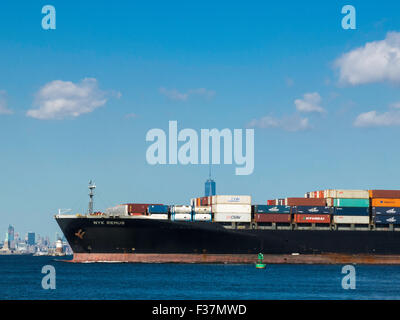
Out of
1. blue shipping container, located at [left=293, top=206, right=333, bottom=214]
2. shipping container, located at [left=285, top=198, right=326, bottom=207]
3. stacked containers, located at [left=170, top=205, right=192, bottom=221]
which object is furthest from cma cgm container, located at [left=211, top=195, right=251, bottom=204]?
blue shipping container, located at [left=293, top=206, right=333, bottom=214]

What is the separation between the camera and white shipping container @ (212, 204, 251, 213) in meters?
101

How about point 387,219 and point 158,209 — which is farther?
point 387,219

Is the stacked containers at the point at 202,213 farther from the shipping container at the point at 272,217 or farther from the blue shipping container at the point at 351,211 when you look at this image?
the blue shipping container at the point at 351,211

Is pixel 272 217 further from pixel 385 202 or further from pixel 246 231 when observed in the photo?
pixel 385 202

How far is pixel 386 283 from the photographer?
72.1 m

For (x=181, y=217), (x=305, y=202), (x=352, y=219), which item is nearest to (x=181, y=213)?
(x=181, y=217)

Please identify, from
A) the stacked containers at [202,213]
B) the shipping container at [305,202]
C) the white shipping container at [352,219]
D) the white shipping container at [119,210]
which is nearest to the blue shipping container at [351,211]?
the white shipping container at [352,219]

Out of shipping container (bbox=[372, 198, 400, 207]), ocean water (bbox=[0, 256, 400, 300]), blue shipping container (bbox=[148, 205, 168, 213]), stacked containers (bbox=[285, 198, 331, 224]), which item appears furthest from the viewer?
shipping container (bbox=[372, 198, 400, 207])

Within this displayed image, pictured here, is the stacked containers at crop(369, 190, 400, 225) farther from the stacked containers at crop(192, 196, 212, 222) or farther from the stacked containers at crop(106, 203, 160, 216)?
the stacked containers at crop(106, 203, 160, 216)

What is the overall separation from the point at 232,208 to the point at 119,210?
61.2 ft

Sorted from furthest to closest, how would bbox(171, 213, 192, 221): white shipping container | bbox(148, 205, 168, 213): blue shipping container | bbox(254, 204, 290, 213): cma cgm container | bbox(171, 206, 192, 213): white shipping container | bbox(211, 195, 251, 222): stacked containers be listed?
bbox(254, 204, 290, 213): cma cgm container → bbox(148, 205, 168, 213): blue shipping container → bbox(211, 195, 251, 222): stacked containers → bbox(171, 206, 192, 213): white shipping container → bbox(171, 213, 192, 221): white shipping container

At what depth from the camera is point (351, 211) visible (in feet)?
338

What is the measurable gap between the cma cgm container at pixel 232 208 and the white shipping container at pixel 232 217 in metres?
0.49
